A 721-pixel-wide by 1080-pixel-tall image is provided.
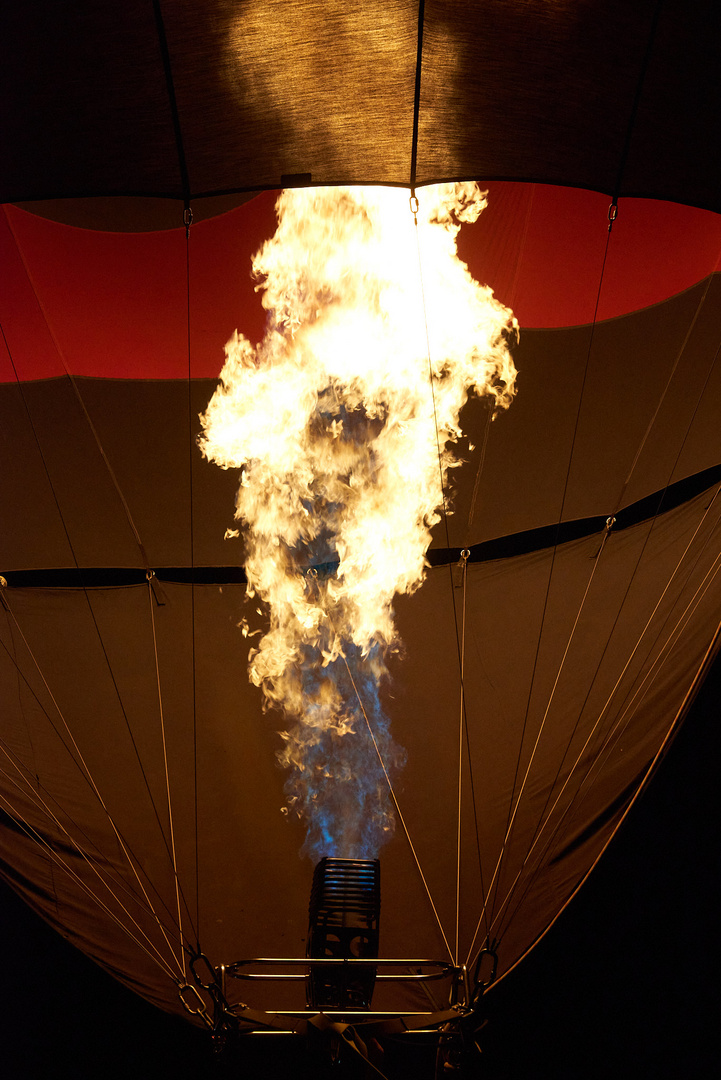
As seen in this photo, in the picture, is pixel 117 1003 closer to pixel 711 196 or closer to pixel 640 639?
pixel 640 639

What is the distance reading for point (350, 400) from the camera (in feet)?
11.8

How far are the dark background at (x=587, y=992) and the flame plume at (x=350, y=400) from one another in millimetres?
1239

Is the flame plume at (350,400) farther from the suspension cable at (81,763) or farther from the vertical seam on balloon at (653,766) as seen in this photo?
the vertical seam on balloon at (653,766)

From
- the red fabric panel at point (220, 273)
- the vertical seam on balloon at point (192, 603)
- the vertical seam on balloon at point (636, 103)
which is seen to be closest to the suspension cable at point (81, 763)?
the vertical seam on balloon at point (192, 603)

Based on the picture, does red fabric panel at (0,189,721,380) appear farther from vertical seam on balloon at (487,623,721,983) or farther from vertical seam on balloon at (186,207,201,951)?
vertical seam on balloon at (487,623,721,983)

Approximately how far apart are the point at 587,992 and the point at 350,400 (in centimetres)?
242

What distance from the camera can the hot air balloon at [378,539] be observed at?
2221 millimetres

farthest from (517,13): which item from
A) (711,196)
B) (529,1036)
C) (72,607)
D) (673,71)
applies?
(529,1036)

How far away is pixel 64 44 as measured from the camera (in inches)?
99.9

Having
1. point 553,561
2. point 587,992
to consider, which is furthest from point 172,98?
point 587,992

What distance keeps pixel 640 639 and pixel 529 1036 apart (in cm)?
137

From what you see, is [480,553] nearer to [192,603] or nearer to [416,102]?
[192,603]

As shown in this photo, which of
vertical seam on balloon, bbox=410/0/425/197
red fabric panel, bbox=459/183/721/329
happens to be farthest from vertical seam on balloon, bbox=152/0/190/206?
red fabric panel, bbox=459/183/721/329

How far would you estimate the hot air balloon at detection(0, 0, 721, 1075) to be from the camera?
222cm
